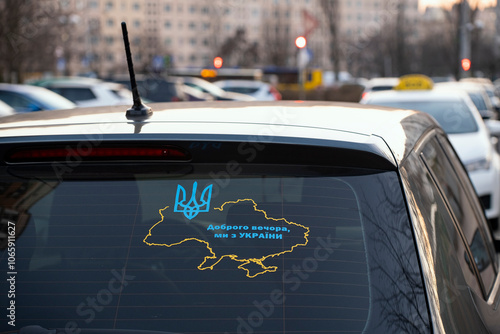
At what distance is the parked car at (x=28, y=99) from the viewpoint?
51.0 ft

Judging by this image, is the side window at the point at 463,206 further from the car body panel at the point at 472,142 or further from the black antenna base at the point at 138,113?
the car body panel at the point at 472,142

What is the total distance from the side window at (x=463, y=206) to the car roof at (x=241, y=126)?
20 centimetres

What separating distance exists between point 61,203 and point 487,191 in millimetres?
6923

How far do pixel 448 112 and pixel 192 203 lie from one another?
8624 mm

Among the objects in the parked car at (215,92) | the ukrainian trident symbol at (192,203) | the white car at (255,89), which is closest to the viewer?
the ukrainian trident symbol at (192,203)

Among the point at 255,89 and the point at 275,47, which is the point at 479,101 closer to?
the point at 255,89

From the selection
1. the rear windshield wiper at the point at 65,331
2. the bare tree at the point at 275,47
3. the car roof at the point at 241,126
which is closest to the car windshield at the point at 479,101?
the car roof at the point at 241,126

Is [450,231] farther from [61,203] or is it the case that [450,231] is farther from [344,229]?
[61,203]

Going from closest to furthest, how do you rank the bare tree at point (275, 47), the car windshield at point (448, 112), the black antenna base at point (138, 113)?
1. the black antenna base at point (138, 113)
2. the car windshield at point (448, 112)
3. the bare tree at point (275, 47)

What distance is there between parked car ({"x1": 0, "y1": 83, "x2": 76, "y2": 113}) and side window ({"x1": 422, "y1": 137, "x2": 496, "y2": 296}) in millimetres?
12908

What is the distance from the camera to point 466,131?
9.70m

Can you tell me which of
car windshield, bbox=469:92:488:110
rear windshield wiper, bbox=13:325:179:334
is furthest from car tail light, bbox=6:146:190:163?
car windshield, bbox=469:92:488:110

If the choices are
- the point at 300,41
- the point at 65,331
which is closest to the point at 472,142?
the point at 65,331

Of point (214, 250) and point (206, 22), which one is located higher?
point (206, 22)
